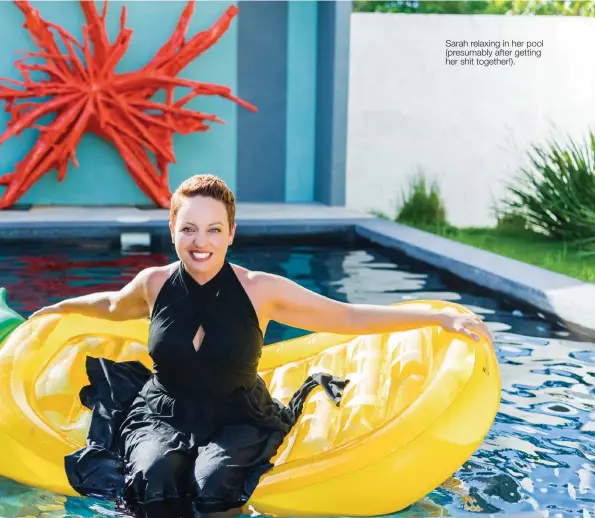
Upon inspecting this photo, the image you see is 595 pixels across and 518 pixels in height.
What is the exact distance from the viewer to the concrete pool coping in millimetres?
4570

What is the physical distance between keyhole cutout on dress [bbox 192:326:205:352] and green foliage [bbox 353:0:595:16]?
20482 mm

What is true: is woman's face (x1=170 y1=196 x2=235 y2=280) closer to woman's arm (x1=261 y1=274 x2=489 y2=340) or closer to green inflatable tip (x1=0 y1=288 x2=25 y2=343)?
woman's arm (x1=261 y1=274 x2=489 y2=340)

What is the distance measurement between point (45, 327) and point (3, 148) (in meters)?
6.91

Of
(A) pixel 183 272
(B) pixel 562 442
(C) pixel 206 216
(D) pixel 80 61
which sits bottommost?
(B) pixel 562 442

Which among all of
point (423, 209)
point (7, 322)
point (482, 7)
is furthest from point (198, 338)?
point (482, 7)

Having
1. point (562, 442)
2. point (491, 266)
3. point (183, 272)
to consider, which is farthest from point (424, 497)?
point (491, 266)

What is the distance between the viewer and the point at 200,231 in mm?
2088

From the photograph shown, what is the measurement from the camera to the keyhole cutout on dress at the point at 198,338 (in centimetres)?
212

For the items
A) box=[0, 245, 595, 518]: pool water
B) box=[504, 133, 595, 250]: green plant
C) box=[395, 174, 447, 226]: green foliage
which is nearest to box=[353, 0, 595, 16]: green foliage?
box=[395, 174, 447, 226]: green foliage

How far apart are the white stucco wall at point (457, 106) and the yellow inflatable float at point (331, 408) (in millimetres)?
6955

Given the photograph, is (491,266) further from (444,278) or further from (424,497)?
(424,497)

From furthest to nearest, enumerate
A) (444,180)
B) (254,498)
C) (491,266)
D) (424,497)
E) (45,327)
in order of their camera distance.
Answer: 1. (444,180)
2. (491,266)
3. (45,327)
4. (424,497)
5. (254,498)

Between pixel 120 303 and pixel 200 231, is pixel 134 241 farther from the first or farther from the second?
pixel 200 231

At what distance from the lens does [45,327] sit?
8.88ft
